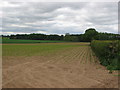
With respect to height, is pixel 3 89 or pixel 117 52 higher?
pixel 117 52

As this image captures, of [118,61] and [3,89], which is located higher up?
[118,61]

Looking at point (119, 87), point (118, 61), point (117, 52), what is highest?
point (117, 52)

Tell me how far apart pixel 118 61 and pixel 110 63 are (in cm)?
75

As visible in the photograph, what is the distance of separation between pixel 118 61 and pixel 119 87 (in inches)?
118

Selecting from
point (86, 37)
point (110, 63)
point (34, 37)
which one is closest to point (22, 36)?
point (34, 37)

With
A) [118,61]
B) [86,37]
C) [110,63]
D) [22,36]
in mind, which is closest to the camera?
[118,61]

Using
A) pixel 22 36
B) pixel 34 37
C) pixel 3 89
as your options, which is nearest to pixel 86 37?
pixel 34 37

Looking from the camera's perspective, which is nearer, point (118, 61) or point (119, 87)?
point (119, 87)

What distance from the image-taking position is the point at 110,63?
7.84m

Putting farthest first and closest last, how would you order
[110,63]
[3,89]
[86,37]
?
1. [86,37]
2. [110,63]
3. [3,89]

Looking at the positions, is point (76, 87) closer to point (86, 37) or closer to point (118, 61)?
point (118, 61)

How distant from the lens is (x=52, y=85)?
14.6 ft

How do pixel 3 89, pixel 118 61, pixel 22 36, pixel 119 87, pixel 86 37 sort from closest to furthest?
1. pixel 3 89
2. pixel 119 87
3. pixel 118 61
4. pixel 86 37
5. pixel 22 36

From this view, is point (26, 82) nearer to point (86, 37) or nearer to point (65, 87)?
point (65, 87)
